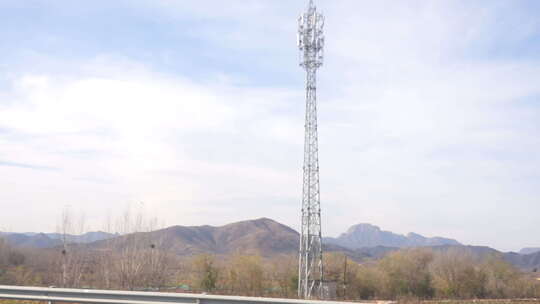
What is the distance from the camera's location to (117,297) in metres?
11.3

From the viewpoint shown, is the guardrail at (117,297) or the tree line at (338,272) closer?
the guardrail at (117,297)

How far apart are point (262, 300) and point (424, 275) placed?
48.2 m

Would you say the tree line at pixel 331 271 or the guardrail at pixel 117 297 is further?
the tree line at pixel 331 271

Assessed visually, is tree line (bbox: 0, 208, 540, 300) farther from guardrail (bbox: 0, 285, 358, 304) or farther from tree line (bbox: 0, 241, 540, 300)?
guardrail (bbox: 0, 285, 358, 304)

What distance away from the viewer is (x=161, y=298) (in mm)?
10930

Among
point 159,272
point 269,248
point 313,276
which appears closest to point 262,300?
point 313,276

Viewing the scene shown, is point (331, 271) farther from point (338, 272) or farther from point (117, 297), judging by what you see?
point (117, 297)

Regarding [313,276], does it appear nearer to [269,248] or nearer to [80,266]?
[80,266]

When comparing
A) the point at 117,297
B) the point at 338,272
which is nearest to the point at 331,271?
the point at 338,272

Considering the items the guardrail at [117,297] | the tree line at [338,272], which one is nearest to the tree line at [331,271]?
the tree line at [338,272]

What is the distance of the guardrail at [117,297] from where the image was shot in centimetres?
1054

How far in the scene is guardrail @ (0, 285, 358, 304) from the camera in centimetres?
1054

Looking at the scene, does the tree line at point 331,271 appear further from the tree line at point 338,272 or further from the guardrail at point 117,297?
the guardrail at point 117,297

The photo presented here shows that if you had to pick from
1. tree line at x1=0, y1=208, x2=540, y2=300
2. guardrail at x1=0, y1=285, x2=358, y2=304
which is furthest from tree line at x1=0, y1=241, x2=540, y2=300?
guardrail at x1=0, y1=285, x2=358, y2=304
